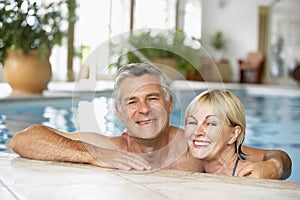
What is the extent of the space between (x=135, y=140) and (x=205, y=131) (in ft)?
0.92

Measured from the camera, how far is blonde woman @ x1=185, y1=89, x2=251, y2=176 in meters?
1.95

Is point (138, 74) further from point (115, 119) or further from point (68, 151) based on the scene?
point (68, 151)

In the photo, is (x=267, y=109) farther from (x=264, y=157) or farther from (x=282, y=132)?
(x=264, y=157)

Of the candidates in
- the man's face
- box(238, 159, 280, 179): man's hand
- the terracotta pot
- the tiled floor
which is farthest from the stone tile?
the terracotta pot

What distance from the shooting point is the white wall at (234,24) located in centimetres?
1516

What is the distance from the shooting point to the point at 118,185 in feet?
5.25

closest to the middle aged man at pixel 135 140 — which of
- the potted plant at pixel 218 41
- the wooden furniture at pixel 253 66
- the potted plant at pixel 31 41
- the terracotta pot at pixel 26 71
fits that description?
the potted plant at pixel 31 41

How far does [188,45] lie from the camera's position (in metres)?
2.15

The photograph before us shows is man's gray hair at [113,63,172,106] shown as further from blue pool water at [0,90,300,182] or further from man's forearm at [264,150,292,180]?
man's forearm at [264,150,292,180]

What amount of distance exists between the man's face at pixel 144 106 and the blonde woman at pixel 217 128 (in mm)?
125

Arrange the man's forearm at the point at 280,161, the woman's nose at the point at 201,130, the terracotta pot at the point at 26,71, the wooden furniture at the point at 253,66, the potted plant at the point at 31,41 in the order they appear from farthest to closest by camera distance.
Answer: the wooden furniture at the point at 253,66, the terracotta pot at the point at 26,71, the potted plant at the point at 31,41, the man's forearm at the point at 280,161, the woman's nose at the point at 201,130

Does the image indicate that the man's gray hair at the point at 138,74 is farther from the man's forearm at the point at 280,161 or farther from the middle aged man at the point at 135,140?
the man's forearm at the point at 280,161

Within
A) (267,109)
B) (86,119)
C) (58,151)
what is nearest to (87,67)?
(86,119)

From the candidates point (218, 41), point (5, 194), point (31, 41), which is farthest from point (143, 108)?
point (218, 41)
